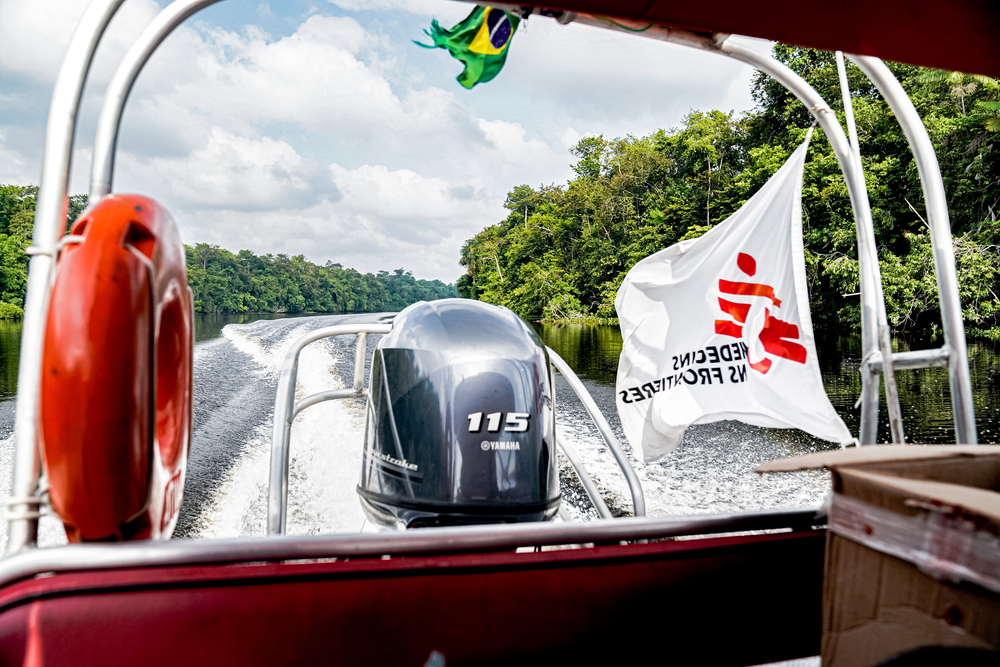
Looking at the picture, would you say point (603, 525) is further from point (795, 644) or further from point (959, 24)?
point (959, 24)

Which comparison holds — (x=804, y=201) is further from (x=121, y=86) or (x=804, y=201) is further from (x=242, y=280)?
(x=242, y=280)

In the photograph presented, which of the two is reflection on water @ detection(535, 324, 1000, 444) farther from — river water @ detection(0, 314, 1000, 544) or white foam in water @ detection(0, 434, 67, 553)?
white foam in water @ detection(0, 434, 67, 553)

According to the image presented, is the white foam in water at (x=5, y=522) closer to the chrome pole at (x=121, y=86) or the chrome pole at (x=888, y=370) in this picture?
the chrome pole at (x=121, y=86)

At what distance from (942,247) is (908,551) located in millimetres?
1069

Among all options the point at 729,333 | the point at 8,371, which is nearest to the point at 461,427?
the point at 729,333

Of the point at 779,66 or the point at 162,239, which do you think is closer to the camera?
Answer: the point at 162,239

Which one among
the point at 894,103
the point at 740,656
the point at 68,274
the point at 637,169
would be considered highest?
the point at 637,169

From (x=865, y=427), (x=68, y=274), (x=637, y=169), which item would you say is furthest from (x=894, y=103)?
(x=637, y=169)

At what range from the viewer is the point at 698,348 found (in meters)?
2.57

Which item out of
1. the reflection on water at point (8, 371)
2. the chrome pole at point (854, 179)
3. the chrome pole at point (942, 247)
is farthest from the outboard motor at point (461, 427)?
the reflection on water at point (8, 371)

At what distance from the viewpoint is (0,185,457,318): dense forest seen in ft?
94.4

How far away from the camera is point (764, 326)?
238cm

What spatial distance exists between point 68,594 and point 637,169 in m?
31.5

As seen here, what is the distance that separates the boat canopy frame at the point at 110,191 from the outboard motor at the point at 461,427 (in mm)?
803
